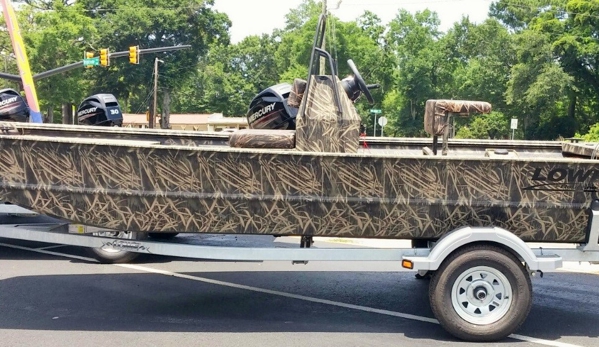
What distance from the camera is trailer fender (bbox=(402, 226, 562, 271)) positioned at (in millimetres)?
4871

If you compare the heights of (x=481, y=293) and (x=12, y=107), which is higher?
(x=12, y=107)

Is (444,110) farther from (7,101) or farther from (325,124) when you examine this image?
(7,101)

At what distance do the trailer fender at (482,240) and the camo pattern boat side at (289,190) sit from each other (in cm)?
14

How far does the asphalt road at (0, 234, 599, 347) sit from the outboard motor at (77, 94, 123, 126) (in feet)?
8.49

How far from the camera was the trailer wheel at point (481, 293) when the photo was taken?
16.2ft

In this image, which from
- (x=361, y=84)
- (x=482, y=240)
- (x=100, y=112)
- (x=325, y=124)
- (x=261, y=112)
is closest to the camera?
(x=482, y=240)

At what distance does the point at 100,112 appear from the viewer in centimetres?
991

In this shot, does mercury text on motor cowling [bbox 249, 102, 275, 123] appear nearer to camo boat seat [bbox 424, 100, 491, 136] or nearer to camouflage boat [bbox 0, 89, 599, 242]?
camouflage boat [bbox 0, 89, 599, 242]

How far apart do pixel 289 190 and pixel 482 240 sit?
1.63 meters

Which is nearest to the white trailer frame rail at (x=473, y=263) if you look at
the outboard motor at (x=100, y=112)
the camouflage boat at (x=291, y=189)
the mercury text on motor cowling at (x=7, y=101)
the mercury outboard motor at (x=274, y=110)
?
the camouflage boat at (x=291, y=189)

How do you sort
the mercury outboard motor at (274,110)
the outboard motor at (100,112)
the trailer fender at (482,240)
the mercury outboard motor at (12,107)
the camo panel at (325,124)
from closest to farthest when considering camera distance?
the trailer fender at (482,240) → the camo panel at (325,124) → the mercury outboard motor at (274,110) → the mercury outboard motor at (12,107) → the outboard motor at (100,112)

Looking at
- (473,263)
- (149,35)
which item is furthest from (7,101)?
(149,35)

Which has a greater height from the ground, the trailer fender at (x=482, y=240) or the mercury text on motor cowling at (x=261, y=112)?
the mercury text on motor cowling at (x=261, y=112)

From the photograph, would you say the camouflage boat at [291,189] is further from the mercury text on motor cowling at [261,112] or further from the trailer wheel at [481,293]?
the mercury text on motor cowling at [261,112]
